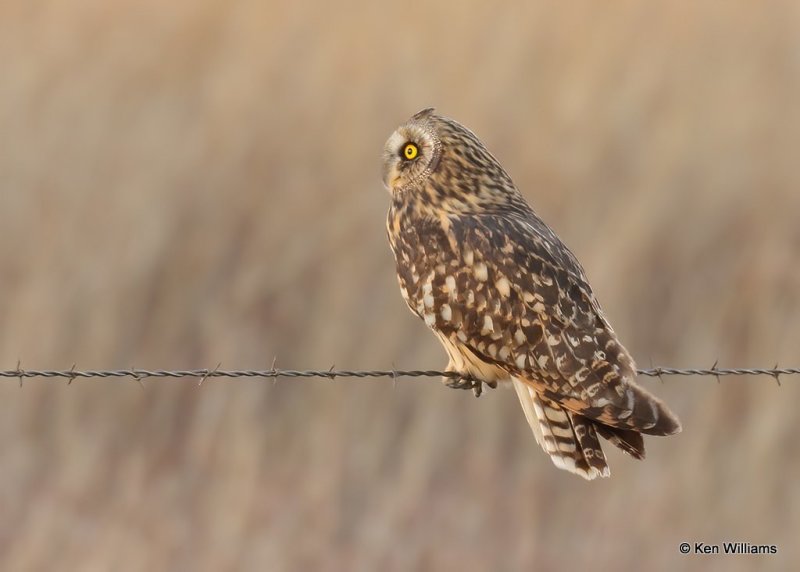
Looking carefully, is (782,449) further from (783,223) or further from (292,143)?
(292,143)

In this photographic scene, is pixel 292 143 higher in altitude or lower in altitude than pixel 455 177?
higher

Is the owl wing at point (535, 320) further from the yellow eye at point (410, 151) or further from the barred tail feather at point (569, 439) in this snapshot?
the yellow eye at point (410, 151)

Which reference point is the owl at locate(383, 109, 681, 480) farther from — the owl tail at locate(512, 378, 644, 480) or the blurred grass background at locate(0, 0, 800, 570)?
the blurred grass background at locate(0, 0, 800, 570)

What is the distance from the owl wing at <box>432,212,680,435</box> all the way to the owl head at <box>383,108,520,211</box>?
0.68 ft

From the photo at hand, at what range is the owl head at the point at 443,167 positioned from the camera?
12.2ft

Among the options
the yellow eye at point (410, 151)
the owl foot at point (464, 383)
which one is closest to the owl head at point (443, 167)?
the yellow eye at point (410, 151)

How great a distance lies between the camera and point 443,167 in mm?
3746

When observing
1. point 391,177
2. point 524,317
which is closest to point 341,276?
point 391,177

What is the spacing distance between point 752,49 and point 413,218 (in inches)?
109

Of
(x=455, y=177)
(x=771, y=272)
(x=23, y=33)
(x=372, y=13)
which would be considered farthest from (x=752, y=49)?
(x=23, y=33)

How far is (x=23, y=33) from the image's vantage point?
5.48m

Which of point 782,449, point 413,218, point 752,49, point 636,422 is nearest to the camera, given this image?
point 636,422

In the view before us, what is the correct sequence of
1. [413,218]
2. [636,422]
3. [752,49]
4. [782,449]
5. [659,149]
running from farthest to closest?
[752,49] → [659,149] → [782,449] → [413,218] → [636,422]

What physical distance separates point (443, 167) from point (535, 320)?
605mm
